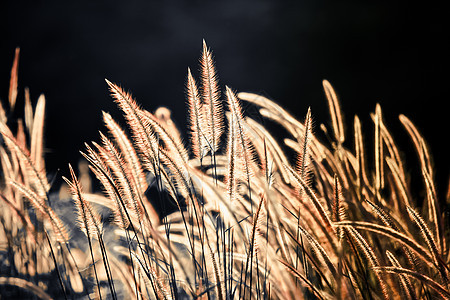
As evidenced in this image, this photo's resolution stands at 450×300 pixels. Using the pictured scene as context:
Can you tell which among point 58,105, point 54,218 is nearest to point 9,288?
point 54,218

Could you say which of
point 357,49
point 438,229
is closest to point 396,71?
Answer: point 357,49

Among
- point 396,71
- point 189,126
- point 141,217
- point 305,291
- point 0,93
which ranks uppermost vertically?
point 0,93

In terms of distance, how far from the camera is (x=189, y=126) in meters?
0.42

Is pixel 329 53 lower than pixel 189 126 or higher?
higher

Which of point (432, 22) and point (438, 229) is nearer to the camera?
point (438, 229)

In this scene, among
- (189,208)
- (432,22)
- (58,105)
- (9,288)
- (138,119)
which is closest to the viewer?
(138,119)

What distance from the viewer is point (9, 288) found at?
62cm

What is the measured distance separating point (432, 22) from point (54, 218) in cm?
177

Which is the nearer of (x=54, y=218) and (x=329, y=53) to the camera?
(x=54, y=218)

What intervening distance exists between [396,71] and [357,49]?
22cm

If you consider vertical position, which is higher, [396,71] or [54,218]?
[396,71]

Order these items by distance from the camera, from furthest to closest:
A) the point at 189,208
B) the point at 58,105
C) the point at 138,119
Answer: the point at 58,105 → the point at 189,208 → the point at 138,119

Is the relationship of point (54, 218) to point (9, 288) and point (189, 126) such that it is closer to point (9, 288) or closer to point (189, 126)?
point (189, 126)

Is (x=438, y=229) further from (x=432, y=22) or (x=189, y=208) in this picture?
(x=432, y=22)
